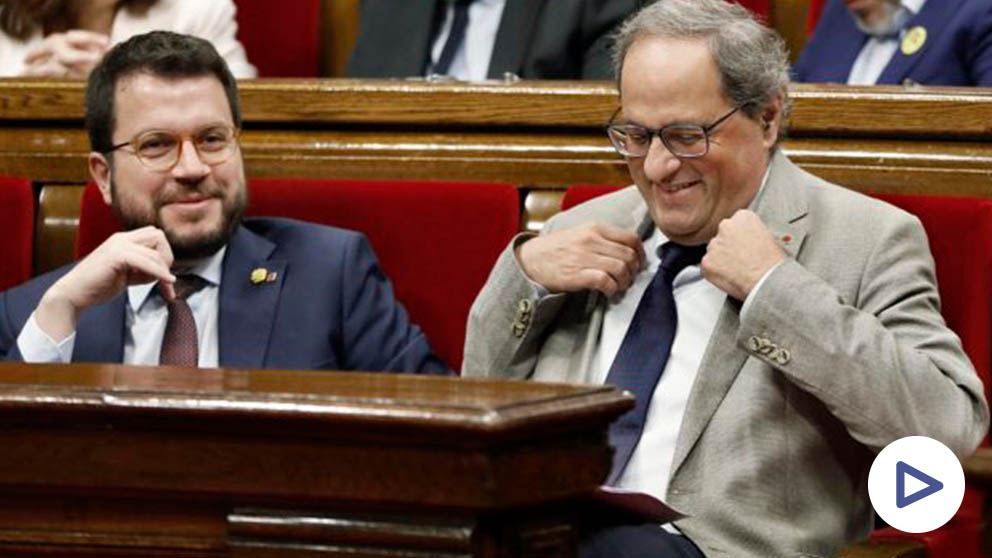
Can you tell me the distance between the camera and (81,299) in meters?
1.17

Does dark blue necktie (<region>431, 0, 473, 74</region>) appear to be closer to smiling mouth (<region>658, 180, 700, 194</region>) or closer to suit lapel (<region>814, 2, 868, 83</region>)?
suit lapel (<region>814, 2, 868, 83</region>)

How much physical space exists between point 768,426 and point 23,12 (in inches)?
38.3

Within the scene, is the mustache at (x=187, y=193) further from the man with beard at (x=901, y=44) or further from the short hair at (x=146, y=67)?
the man with beard at (x=901, y=44)

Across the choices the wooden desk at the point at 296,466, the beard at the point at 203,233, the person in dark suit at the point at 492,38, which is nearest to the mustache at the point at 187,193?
the beard at the point at 203,233

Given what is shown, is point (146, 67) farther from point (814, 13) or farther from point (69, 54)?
point (814, 13)

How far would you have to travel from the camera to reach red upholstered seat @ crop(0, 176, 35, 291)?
1354 mm

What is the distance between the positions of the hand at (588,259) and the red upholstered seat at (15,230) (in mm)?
454

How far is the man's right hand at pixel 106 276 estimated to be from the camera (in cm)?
116

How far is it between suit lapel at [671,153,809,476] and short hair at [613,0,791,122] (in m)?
0.06

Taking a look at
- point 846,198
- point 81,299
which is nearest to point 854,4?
point 846,198

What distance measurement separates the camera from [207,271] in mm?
1267

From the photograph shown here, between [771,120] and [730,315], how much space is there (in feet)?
0.47

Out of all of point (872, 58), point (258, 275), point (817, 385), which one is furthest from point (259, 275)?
point (872, 58)

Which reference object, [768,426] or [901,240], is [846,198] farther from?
[768,426]
